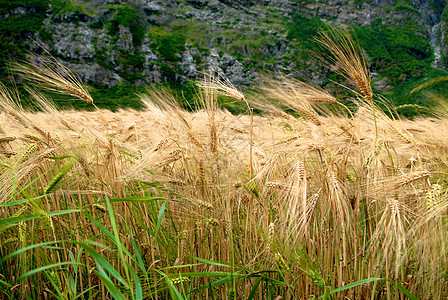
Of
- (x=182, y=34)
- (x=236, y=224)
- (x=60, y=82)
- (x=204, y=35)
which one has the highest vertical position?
(x=204, y=35)

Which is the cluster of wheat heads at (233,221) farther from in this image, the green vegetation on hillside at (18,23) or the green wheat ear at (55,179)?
the green vegetation on hillside at (18,23)

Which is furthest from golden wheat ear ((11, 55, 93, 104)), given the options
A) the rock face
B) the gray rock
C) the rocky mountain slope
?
the gray rock

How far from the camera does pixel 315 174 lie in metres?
1.34

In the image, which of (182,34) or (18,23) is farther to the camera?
(182,34)

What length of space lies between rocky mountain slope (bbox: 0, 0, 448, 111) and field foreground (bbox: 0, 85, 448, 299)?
52947 mm

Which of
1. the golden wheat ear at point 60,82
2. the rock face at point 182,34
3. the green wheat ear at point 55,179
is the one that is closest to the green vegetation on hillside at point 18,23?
the rock face at point 182,34

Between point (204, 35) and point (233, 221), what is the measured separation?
94205 mm

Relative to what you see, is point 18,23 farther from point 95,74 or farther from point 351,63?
point 351,63

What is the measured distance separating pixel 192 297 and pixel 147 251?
0.31m

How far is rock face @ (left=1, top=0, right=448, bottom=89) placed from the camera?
2704 inches

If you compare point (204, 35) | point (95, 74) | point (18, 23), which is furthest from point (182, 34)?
point (18, 23)

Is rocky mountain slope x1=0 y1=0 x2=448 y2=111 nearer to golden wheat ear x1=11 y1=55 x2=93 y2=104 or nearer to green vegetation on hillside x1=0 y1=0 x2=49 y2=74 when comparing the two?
green vegetation on hillside x1=0 y1=0 x2=49 y2=74

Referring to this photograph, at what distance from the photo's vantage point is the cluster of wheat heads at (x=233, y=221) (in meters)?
1.05

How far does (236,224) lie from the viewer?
1.47 metres
